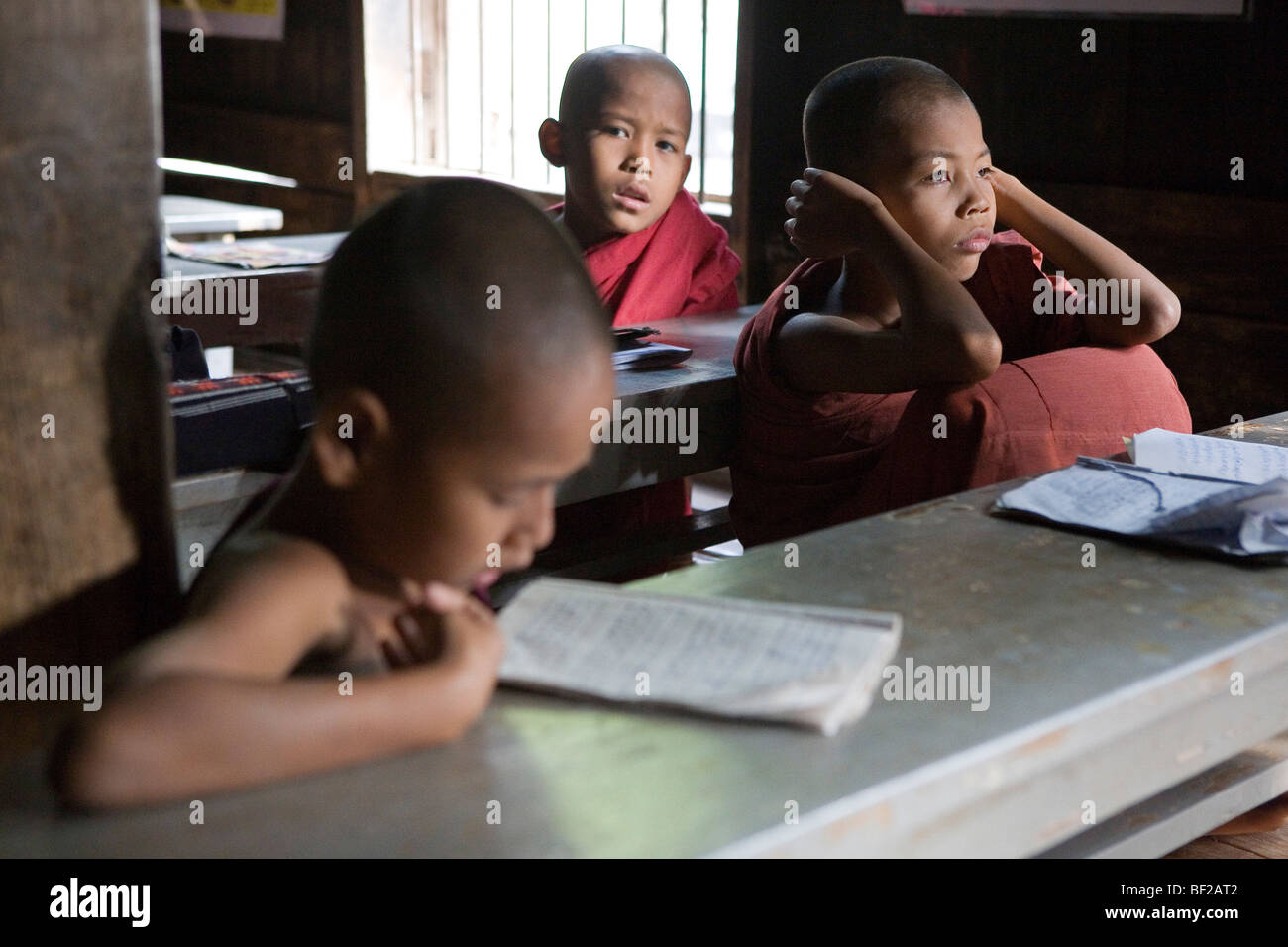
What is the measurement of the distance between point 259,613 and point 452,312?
0.24 m

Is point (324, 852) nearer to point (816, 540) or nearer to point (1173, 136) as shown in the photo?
point (816, 540)

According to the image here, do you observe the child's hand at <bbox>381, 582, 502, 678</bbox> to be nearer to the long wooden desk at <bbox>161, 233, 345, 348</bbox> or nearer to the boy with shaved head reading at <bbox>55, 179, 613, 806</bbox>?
the boy with shaved head reading at <bbox>55, 179, 613, 806</bbox>

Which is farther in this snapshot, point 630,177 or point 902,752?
point 630,177

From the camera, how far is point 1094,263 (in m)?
2.37

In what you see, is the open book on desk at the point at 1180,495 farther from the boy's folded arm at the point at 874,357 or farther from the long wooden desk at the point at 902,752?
the boy's folded arm at the point at 874,357

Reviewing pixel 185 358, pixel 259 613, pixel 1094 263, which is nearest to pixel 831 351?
pixel 1094 263

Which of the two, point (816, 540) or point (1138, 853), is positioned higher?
point (816, 540)

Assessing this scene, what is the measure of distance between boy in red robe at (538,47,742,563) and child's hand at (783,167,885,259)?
2.72 ft

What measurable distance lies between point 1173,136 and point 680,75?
1204 mm

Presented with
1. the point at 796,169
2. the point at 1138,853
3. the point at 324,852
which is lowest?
the point at 1138,853

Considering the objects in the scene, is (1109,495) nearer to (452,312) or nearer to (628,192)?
(452,312)
